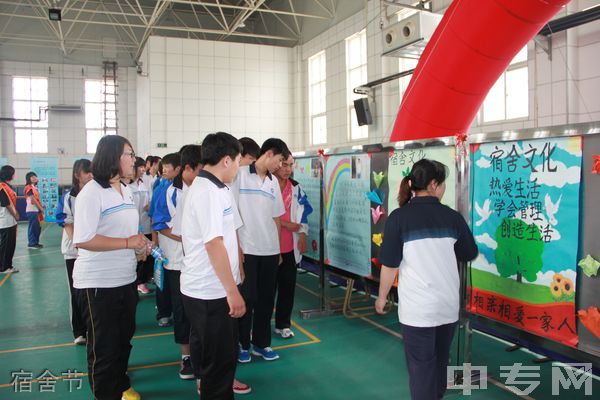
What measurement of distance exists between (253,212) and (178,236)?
1.88ft

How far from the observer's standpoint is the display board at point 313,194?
187 inches

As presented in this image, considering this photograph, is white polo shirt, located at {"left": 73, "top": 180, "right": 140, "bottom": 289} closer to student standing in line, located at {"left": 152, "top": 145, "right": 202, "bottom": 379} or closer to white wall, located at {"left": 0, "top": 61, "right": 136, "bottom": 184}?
student standing in line, located at {"left": 152, "top": 145, "right": 202, "bottom": 379}

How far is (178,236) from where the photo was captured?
3.12 metres

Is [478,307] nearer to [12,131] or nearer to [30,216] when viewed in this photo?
[30,216]

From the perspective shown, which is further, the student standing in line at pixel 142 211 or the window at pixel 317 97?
the window at pixel 317 97

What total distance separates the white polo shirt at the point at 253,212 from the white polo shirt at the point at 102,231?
1.03 m

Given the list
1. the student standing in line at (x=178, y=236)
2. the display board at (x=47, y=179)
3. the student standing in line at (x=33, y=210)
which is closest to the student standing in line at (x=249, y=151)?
the student standing in line at (x=178, y=236)

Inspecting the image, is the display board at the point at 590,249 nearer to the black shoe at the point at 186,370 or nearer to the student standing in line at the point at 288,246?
the student standing in line at the point at 288,246

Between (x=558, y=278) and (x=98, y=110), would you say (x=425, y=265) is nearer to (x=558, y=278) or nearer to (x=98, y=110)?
(x=558, y=278)

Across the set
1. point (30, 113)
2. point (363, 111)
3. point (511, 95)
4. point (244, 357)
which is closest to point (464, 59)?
point (244, 357)

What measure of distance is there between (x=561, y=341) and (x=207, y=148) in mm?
1970

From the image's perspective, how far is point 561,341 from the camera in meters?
2.31

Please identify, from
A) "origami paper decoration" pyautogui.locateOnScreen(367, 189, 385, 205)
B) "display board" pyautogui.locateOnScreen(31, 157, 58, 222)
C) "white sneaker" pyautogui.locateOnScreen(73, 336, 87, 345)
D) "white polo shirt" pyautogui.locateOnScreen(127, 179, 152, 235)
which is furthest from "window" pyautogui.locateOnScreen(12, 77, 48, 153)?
"origami paper decoration" pyautogui.locateOnScreen(367, 189, 385, 205)

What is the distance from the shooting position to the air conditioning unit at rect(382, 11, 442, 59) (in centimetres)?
552
